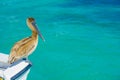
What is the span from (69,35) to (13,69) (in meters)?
4.56

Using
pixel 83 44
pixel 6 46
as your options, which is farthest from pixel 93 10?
pixel 6 46

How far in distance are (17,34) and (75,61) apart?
6.28 feet

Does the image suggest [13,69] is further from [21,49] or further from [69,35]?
[69,35]

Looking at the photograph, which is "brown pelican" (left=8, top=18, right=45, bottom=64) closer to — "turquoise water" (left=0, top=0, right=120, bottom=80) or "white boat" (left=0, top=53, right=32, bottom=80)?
"white boat" (left=0, top=53, right=32, bottom=80)

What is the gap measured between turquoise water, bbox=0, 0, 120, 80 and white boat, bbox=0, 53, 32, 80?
2.29 m

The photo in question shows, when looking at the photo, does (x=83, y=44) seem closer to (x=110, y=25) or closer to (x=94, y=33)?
(x=94, y=33)

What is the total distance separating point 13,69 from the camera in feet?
12.0

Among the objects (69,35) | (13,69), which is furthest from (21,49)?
(69,35)

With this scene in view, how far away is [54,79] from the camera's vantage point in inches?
239

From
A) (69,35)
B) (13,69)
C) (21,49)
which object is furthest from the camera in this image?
(69,35)

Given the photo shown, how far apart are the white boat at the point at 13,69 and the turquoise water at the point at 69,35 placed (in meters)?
2.29

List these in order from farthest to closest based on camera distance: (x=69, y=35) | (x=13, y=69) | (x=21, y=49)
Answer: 1. (x=69, y=35)
2. (x=21, y=49)
3. (x=13, y=69)

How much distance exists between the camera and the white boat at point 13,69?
3.51m

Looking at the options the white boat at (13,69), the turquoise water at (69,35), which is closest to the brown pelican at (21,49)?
the white boat at (13,69)
